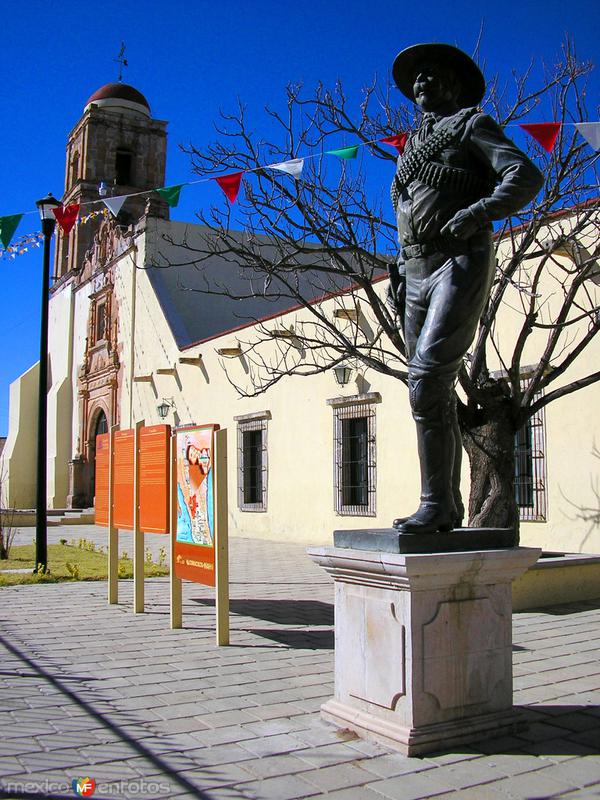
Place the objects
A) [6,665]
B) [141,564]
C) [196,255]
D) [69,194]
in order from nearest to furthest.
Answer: [6,665]
[141,564]
[196,255]
[69,194]

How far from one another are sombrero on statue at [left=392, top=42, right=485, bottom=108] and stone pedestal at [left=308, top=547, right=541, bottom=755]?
2318mm

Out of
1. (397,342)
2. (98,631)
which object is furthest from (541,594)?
(98,631)

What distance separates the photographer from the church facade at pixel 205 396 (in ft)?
32.9

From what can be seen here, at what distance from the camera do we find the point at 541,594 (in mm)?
7480

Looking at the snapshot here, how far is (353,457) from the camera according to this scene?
536 inches

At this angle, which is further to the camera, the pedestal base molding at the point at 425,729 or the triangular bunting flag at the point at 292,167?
the triangular bunting flag at the point at 292,167

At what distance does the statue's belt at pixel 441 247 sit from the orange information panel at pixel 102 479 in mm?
5401

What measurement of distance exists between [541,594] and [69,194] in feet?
87.1

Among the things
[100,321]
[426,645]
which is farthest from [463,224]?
[100,321]

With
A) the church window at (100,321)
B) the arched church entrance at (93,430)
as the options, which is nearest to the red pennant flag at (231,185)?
the church window at (100,321)

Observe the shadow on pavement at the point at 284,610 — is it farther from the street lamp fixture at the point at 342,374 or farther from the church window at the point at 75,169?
the church window at the point at 75,169

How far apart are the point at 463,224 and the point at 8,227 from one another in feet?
27.8

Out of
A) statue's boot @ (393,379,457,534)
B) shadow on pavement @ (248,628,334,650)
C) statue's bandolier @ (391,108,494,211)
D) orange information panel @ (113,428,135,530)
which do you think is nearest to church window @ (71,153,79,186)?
orange information panel @ (113,428,135,530)

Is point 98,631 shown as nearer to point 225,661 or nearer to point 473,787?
point 225,661
